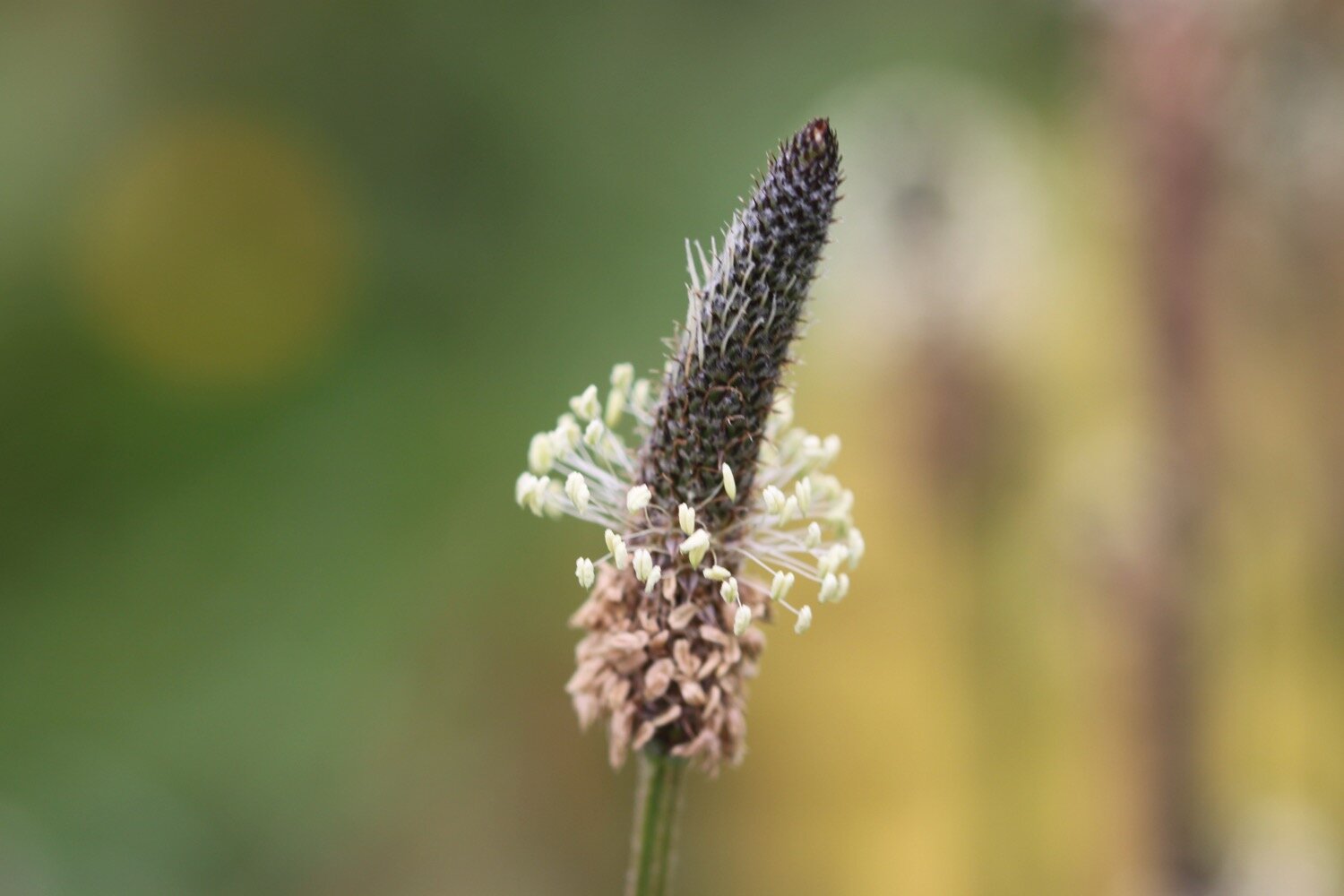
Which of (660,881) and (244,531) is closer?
(660,881)

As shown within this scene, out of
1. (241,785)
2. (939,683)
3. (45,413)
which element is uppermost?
(45,413)

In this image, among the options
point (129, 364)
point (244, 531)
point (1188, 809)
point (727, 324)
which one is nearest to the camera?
point (727, 324)

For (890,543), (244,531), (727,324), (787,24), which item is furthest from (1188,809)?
(787,24)

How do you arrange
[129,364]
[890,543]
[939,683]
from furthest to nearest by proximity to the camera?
[129,364], [890,543], [939,683]

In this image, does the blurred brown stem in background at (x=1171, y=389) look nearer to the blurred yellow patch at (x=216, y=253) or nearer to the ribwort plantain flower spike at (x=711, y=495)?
the ribwort plantain flower spike at (x=711, y=495)

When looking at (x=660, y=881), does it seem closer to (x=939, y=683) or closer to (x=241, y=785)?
(x=939, y=683)

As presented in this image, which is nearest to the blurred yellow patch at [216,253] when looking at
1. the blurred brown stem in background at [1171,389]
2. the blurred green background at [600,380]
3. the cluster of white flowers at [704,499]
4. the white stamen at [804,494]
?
the blurred green background at [600,380]

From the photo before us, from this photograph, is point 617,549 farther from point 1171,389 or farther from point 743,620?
point 1171,389
